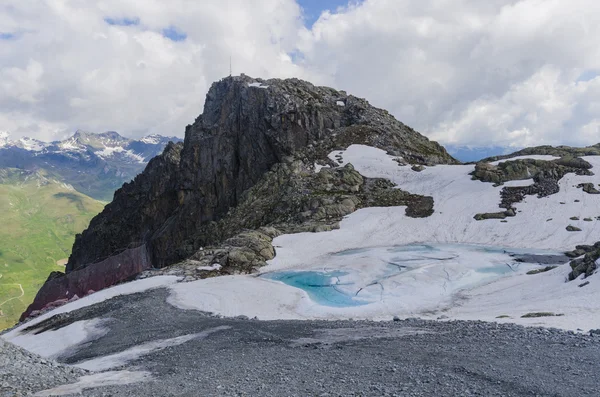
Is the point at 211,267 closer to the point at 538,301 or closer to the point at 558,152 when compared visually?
the point at 538,301

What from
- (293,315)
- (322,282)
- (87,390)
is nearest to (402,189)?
(322,282)

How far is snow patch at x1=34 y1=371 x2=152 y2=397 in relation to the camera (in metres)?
12.5

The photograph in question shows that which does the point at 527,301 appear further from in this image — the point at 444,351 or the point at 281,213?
the point at 281,213

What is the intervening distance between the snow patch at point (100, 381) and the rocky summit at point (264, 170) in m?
Result: 33.9

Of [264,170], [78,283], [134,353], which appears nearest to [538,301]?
[134,353]

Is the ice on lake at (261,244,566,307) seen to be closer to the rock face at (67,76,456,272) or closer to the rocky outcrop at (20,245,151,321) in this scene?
the rocky outcrop at (20,245,151,321)

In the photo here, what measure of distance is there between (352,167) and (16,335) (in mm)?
45685

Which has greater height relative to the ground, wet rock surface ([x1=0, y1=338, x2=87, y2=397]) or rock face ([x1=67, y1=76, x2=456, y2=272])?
rock face ([x1=67, y1=76, x2=456, y2=272])

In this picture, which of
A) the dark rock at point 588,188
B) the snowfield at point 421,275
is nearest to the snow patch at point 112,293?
the snowfield at point 421,275

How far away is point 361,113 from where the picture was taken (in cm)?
8038

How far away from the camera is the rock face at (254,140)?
74.0 metres

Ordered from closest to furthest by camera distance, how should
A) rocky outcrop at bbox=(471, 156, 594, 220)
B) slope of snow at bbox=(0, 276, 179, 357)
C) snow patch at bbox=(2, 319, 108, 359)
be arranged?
snow patch at bbox=(2, 319, 108, 359) → slope of snow at bbox=(0, 276, 179, 357) → rocky outcrop at bbox=(471, 156, 594, 220)

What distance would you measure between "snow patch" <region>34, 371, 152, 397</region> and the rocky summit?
1336 inches

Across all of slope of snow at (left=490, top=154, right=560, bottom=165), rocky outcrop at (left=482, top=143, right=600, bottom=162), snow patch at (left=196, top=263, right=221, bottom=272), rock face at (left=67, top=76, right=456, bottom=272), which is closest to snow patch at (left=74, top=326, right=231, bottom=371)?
snow patch at (left=196, top=263, right=221, bottom=272)
